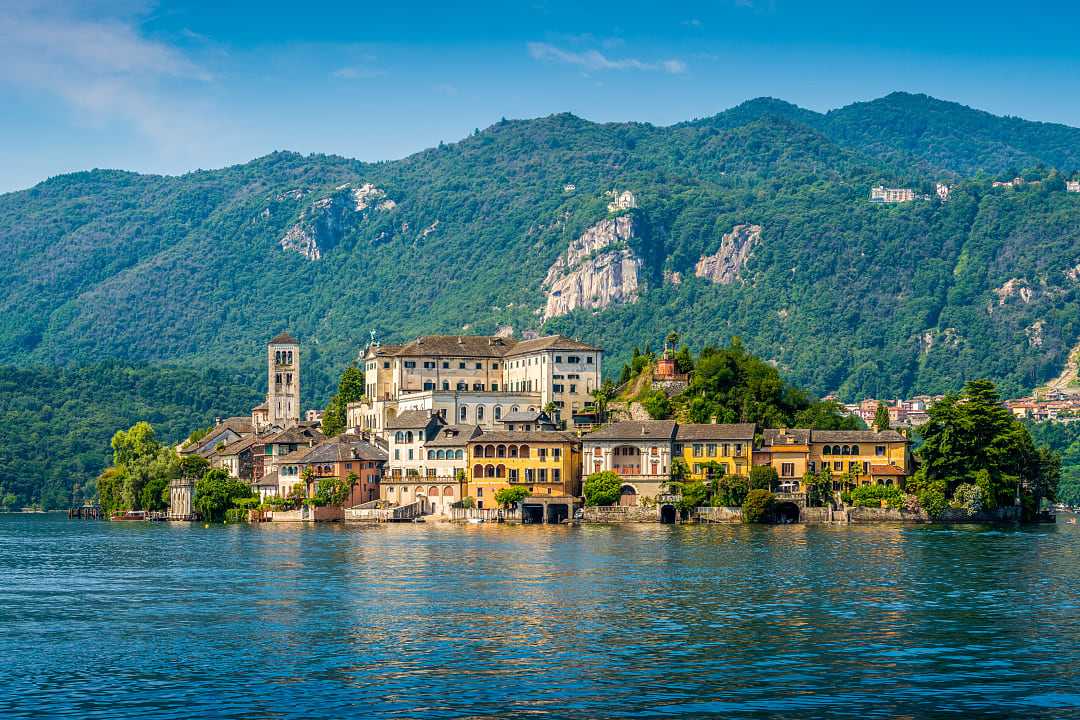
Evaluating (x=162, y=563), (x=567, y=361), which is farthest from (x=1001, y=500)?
(x=162, y=563)

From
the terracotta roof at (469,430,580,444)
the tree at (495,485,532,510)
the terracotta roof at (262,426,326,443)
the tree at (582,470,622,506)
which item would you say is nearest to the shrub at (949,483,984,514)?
the tree at (582,470,622,506)

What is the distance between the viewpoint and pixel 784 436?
146m

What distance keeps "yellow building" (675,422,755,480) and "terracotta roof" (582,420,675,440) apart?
1421mm

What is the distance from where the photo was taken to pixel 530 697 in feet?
163

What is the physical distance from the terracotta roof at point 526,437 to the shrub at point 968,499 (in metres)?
32.3

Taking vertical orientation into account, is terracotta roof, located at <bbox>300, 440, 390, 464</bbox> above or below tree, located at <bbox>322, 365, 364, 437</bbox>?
below

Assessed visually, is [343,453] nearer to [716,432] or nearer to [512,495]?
[512,495]

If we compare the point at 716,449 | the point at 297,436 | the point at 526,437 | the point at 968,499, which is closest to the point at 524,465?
the point at 526,437

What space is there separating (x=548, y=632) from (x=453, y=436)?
92.1m

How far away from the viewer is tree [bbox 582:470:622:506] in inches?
5605

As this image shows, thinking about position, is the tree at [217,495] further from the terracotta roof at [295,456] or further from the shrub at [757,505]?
the shrub at [757,505]

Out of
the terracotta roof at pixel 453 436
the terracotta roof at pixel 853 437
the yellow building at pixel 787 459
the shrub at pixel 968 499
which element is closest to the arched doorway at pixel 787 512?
the yellow building at pixel 787 459

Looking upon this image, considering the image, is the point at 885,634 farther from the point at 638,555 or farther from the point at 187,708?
the point at 638,555

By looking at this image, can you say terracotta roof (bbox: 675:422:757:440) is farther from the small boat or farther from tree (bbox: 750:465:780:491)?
the small boat
